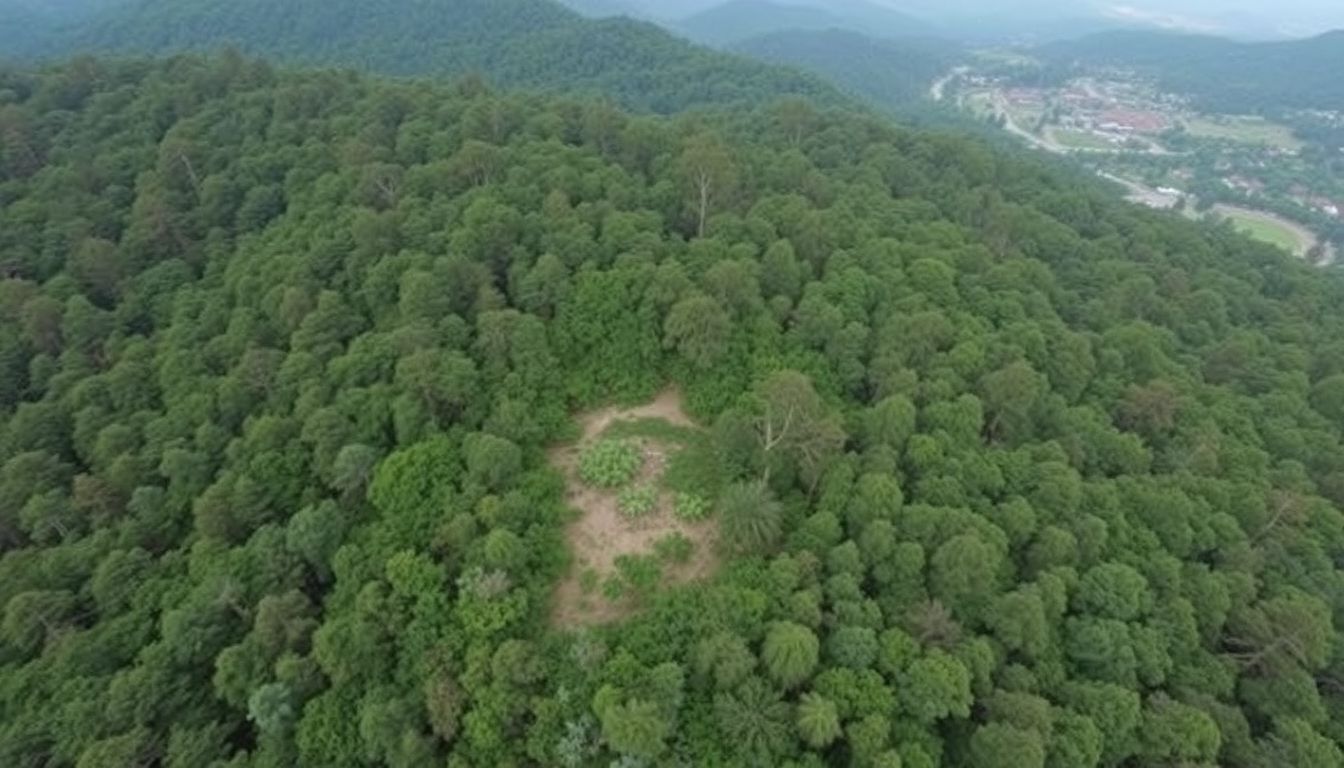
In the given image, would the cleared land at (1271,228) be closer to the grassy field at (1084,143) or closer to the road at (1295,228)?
the road at (1295,228)

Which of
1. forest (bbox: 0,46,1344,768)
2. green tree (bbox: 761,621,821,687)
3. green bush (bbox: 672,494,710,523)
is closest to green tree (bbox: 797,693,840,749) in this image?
forest (bbox: 0,46,1344,768)

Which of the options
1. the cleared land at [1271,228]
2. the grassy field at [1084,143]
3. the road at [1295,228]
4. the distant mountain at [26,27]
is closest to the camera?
the road at [1295,228]

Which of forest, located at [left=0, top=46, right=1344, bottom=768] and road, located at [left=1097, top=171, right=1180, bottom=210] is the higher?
forest, located at [left=0, top=46, right=1344, bottom=768]

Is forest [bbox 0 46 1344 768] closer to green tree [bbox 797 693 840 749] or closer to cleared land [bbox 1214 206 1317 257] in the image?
green tree [bbox 797 693 840 749]

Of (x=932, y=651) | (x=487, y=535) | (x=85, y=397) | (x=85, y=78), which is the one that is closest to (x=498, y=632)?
(x=487, y=535)

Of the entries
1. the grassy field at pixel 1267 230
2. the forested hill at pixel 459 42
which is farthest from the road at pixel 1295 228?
the forested hill at pixel 459 42

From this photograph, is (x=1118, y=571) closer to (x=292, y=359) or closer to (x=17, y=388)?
(x=292, y=359)
